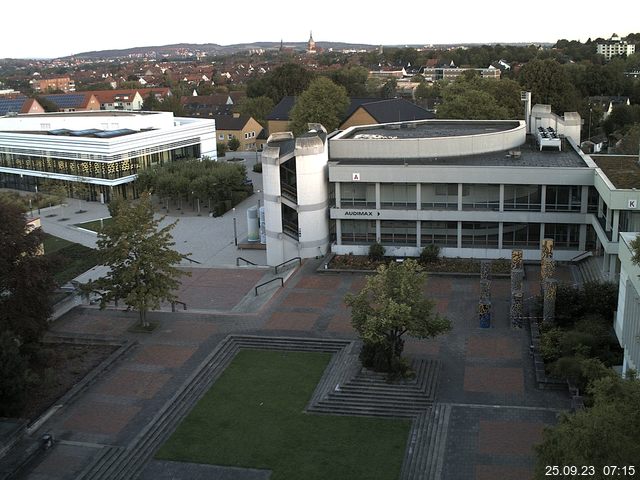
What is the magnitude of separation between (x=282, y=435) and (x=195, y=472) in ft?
9.77

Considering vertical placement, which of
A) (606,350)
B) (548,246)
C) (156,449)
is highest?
(548,246)

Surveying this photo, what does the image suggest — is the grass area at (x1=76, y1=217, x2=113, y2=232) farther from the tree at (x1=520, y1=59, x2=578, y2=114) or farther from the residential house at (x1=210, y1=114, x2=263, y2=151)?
the tree at (x1=520, y1=59, x2=578, y2=114)

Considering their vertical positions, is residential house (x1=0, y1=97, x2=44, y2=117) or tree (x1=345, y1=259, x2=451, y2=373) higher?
residential house (x1=0, y1=97, x2=44, y2=117)

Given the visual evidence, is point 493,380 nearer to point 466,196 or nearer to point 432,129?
point 466,196

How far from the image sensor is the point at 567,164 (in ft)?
128

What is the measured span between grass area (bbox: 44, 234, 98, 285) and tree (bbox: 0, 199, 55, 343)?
11.8 meters

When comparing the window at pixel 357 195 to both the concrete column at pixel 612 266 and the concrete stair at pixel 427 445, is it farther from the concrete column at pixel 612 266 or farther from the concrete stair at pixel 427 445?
the concrete stair at pixel 427 445

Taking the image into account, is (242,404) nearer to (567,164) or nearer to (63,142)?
(567,164)

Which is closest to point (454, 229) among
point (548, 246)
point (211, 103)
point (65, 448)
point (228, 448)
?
point (548, 246)

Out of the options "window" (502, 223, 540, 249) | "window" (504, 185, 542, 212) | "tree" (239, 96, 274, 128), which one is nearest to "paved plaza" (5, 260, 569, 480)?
"window" (502, 223, 540, 249)

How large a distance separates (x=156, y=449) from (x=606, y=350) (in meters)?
15.3

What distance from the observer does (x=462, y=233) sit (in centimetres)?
3888

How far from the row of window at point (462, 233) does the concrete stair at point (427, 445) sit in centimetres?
1663

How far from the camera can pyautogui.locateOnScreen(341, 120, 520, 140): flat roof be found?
4653cm
